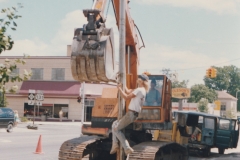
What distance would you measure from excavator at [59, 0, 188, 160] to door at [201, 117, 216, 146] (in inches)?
249

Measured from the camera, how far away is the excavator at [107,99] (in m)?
7.70

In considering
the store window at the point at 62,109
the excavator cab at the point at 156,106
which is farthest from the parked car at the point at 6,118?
the store window at the point at 62,109

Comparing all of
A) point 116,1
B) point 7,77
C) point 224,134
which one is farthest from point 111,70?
point 224,134

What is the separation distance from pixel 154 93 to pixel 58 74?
41.5m

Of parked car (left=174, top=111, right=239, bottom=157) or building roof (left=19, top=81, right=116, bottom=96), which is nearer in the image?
parked car (left=174, top=111, right=239, bottom=157)

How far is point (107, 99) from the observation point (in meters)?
9.90

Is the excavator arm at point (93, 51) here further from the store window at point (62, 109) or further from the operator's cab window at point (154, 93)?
the store window at point (62, 109)

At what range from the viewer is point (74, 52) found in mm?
7730

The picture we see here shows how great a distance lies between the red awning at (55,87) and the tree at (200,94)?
69.8 metres

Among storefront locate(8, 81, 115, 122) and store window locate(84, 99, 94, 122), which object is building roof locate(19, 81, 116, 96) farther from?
store window locate(84, 99, 94, 122)

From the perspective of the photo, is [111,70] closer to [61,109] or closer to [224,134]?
[224,134]

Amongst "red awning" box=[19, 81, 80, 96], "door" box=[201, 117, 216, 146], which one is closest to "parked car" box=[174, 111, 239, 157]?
"door" box=[201, 117, 216, 146]

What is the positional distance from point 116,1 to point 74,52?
2.13m

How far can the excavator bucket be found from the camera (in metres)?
7.61
